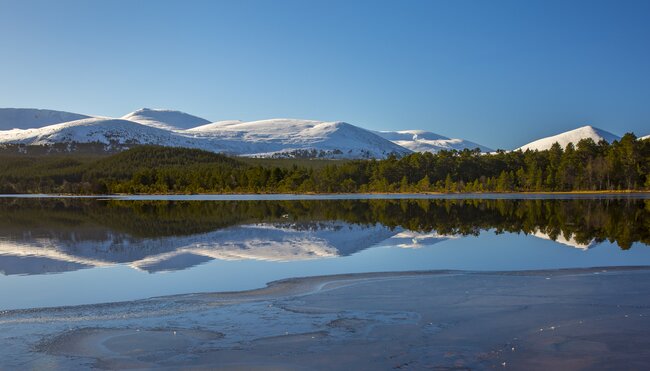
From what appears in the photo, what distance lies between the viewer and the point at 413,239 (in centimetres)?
3466

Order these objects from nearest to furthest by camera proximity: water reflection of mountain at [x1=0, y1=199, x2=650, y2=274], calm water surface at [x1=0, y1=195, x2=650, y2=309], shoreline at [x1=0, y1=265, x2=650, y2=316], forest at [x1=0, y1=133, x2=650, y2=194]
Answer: shoreline at [x1=0, y1=265, x2=650, y2=316], calm water surface at [x1=0, y1=195, x2=650, y2=309], water reflection of mountain at [x1=0, y1=199, x2=650, y2=274], forest at [x1=0, y1=133, x2=650, y2=194]

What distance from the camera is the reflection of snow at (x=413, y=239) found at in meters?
31.8

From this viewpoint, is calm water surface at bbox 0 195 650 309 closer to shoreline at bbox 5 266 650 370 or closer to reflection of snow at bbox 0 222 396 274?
reflection of snow at bbox 0 222 396 274

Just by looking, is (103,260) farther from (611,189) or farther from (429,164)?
(429,164)

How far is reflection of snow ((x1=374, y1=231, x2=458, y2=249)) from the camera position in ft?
104

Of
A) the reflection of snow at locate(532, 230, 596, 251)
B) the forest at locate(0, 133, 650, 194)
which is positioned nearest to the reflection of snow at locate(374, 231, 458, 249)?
the reflection of snow at locate(532, 230, 596, 251)

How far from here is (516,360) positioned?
461 inches

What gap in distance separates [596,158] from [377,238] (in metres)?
128

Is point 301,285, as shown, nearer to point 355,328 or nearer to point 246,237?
point 355,328

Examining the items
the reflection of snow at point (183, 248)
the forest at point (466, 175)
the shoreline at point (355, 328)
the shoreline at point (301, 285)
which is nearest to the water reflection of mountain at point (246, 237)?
the reflection of snow at point (183, 248)

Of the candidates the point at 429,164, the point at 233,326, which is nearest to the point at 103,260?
the point at 233,326

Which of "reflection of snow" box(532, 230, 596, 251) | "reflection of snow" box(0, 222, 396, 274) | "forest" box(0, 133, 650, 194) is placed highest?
"forest" box(0, 133, 650, 194)

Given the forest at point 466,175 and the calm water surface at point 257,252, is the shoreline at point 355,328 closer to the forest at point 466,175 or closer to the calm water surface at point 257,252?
the calm water surface at point 257,252

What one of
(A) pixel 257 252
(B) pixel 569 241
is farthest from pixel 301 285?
(B) pixel 569 241
